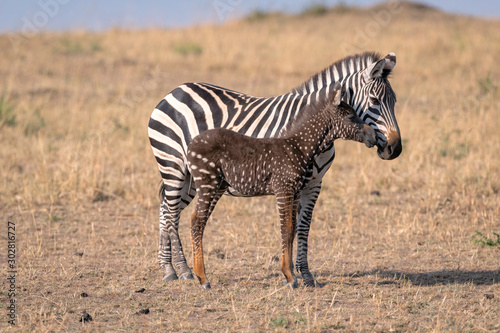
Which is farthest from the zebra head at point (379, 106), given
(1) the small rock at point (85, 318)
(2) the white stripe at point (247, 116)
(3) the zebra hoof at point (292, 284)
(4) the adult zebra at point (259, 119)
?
(1) the small rock at point (85, 318)

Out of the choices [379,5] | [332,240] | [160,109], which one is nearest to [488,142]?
[332,240]

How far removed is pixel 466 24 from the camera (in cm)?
2533

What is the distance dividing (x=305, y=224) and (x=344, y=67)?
166 cm

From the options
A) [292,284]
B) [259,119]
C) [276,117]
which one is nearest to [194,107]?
[259,119]

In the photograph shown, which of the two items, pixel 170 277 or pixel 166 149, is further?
pixel 166 149

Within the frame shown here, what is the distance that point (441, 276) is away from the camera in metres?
6.59

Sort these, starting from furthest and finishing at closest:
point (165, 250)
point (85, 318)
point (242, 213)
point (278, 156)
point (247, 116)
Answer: point (242, 213) < point (165, 250) < point (247, 116) < point (278, 156) < point (85, 318)

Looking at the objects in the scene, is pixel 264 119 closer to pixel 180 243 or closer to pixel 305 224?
pixel 305 224

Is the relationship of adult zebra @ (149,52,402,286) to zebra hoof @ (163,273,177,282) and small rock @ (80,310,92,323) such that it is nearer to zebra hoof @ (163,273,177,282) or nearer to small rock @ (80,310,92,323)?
zebra hoof @ (163,273,177,282)

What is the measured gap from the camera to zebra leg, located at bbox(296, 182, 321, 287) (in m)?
6.23

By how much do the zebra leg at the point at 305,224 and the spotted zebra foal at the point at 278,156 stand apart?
0.47 m

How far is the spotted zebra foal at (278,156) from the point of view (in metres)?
5.61

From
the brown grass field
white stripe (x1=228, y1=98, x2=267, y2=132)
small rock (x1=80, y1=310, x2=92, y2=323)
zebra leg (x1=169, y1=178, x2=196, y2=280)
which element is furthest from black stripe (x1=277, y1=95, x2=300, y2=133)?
small rock (x1=80, y1=310, x2=92, y2=323)

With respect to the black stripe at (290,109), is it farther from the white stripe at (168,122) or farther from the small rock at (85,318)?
the small rock at (85,318)
